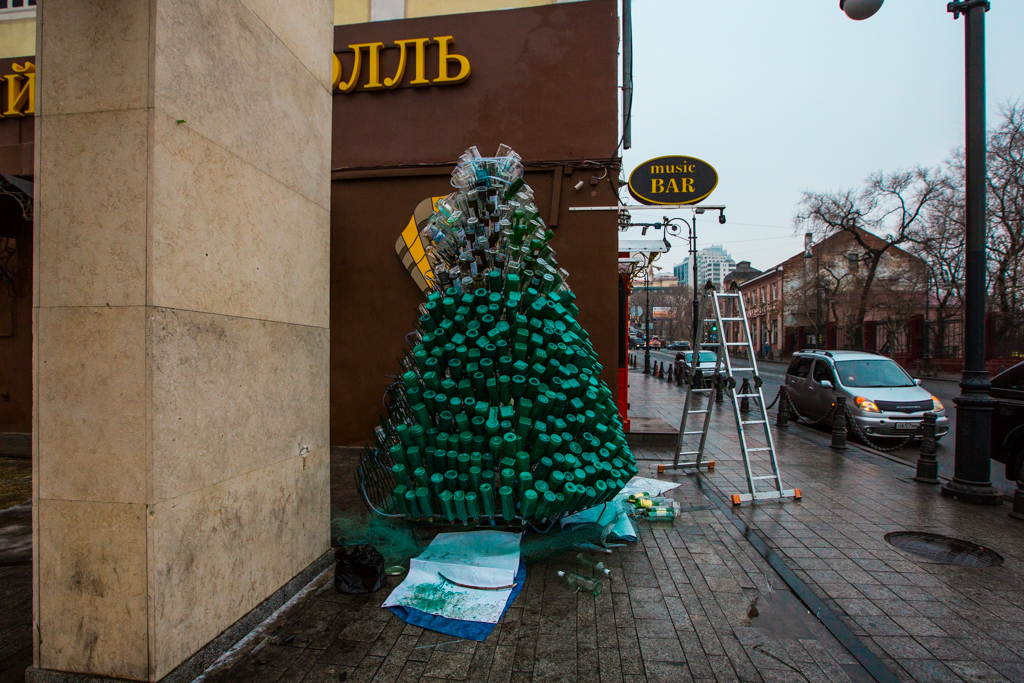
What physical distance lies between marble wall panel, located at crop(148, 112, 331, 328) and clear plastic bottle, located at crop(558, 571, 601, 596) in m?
2.59

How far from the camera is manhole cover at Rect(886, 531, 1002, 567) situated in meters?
4.35

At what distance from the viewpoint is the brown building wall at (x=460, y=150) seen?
315 inches

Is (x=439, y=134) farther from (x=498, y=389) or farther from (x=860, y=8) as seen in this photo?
(x=498, y=389)

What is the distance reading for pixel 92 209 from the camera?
2.59m

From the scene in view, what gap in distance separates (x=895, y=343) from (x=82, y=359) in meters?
44.5

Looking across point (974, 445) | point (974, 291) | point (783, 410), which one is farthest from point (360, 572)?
point (783, 410)

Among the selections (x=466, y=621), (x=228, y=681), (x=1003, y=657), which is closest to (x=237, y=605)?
(x=228, y=681)

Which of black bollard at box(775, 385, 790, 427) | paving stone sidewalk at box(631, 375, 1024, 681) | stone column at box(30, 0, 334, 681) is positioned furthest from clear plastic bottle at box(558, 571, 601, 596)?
black bollard at box(775, 385, 790, 427)

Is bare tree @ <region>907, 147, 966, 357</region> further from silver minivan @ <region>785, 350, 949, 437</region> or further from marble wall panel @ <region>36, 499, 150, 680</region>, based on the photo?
marble wall panel @ <region>36, 499, 150, 680</region>

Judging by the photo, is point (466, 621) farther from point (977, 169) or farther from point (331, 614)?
point (977, 169)

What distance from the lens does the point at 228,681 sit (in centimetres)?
272

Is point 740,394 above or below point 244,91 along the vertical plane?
Answer: below

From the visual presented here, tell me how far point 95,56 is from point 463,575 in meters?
3.58

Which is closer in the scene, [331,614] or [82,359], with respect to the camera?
[82,359]
